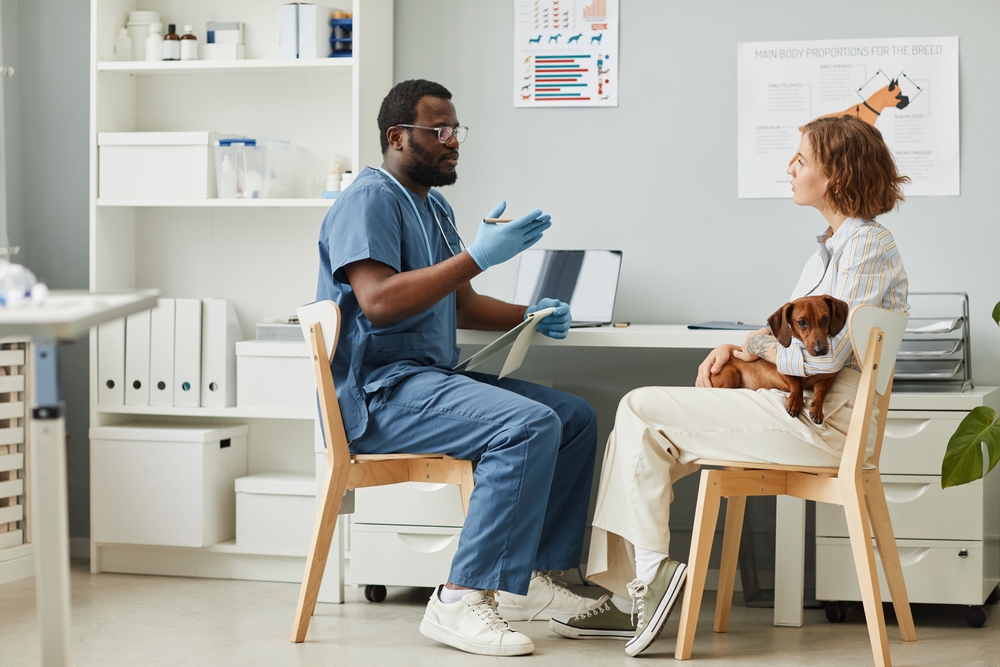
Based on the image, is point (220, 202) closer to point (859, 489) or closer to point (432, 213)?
point (432, 213)

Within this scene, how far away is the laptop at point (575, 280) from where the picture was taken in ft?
8.75

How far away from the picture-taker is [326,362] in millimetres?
2037

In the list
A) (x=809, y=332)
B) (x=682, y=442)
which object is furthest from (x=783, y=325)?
(x=682, y=442)

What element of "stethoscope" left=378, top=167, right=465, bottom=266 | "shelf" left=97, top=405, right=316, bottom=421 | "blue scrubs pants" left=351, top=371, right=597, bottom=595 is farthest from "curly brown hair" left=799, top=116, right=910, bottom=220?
"shelf" left=97, top=405, right=316, bottom=421

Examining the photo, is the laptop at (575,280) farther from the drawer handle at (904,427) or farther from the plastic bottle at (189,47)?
the plastic bottle at (189,47)

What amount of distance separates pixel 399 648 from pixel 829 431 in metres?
1.03

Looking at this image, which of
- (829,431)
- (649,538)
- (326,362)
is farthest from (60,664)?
(829,431)

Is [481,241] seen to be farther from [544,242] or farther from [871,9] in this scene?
[871,9]

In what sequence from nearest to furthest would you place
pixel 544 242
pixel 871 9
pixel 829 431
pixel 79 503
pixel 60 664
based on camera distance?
pixel 60 664, pixel 829 431, pixel 871 9, pixel 544 242, pixel 79 503

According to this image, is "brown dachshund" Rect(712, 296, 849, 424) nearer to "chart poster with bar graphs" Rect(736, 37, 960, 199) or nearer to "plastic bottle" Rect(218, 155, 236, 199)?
"chart poster with bar graphs" Rect(736, 37, 960, 199)

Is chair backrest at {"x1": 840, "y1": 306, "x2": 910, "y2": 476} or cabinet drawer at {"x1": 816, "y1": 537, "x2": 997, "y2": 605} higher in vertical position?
chair backrest at {"x1": 840, "y1": 306, "x2": 910, "y2": 476}

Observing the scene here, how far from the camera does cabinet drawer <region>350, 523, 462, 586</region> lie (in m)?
2.46

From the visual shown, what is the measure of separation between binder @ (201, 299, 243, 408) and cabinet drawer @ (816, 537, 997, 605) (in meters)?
1.67

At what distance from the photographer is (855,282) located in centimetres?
189
